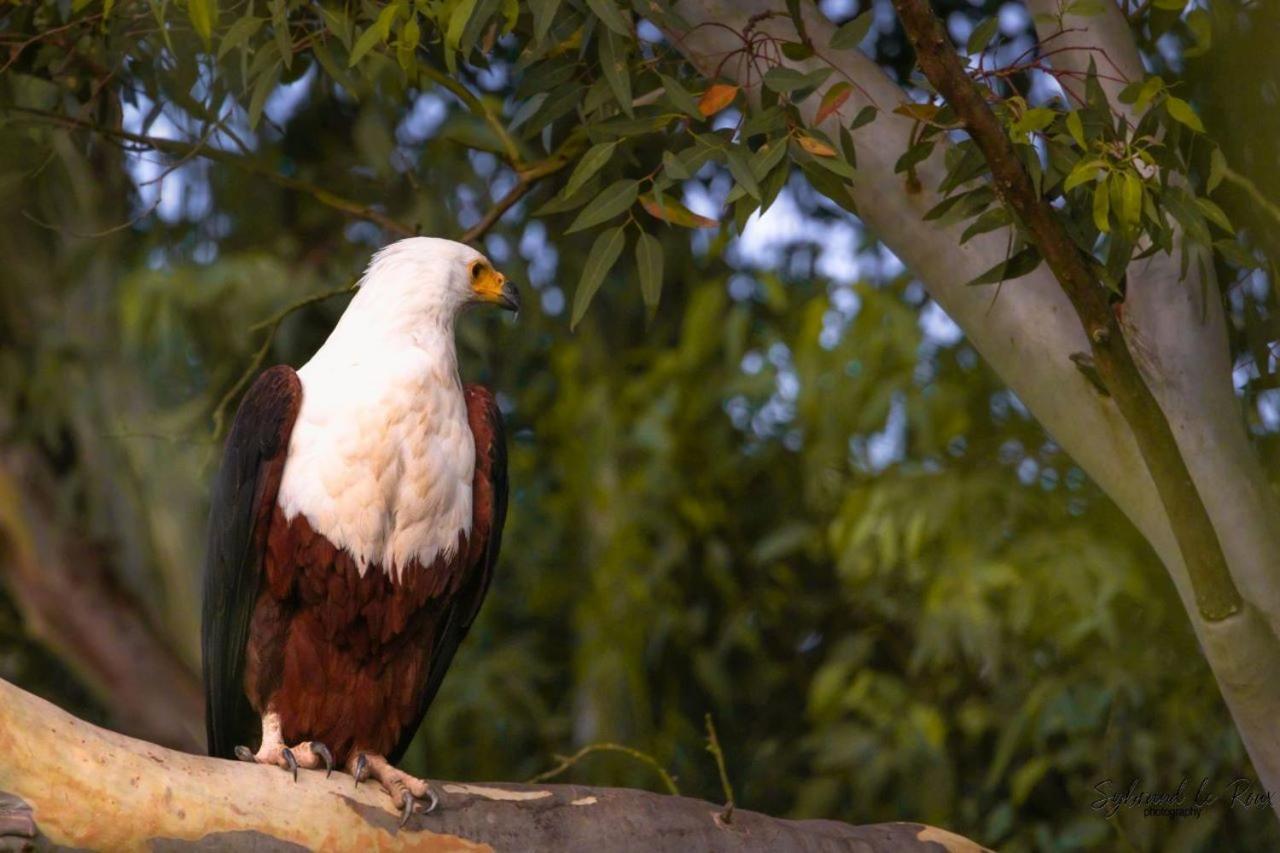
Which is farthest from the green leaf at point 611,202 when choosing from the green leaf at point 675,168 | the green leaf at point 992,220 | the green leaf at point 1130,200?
the green leaf at point 1130,200

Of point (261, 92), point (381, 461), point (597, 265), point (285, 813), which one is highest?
point (261, 92)

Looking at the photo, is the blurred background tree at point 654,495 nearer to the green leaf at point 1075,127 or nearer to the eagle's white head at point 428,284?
the eagle's white head at point 428,284

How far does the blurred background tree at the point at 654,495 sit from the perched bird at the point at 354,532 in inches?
34.3

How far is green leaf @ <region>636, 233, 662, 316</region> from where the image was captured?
9.03 feet

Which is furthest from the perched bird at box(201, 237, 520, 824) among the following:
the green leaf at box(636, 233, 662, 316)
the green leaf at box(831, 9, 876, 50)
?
the green leaf at box(831, 9, 876, 50)

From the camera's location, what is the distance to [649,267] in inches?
109

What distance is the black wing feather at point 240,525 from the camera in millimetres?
3195

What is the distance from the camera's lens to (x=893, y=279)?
5594mm

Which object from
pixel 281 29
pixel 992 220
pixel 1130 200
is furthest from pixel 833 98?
pixel 281 29

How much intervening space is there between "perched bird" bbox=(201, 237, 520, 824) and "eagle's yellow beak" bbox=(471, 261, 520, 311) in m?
0.12

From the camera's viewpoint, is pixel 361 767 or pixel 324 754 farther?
pixel 324 754

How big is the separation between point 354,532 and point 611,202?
853mm

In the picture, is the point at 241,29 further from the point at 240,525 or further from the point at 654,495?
the point at 654,495

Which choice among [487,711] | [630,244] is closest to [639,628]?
[487,711]
